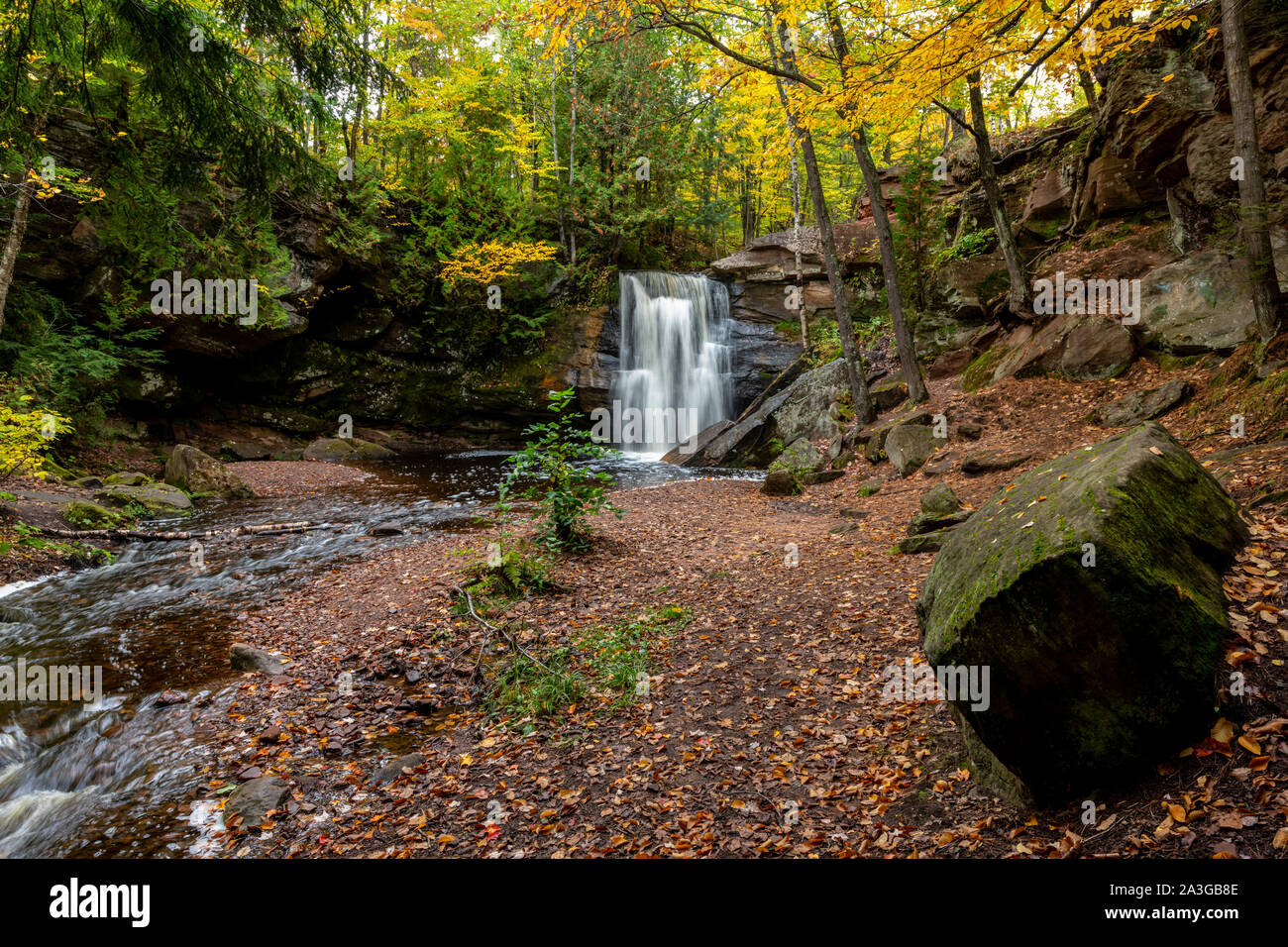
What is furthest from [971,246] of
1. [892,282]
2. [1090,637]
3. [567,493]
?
[1090,637]

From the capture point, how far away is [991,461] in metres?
9.53

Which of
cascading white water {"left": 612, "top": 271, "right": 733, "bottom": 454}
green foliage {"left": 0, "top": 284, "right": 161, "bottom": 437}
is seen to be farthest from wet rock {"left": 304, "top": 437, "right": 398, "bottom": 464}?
cascading white water {"left": 612, "top": 271, "right": 733, "bottom": 454}

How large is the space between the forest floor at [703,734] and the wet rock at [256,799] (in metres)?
0.08

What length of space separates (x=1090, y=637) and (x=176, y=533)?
1287cm

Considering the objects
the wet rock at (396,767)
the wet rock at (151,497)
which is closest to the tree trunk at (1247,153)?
the wet rock at (396,767)

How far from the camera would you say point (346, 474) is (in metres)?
17.0

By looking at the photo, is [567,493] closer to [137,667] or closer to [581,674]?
[581,674]

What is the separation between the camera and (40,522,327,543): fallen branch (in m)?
9.27

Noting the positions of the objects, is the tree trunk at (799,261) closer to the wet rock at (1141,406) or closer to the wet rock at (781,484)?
the wet rock at (781,484)

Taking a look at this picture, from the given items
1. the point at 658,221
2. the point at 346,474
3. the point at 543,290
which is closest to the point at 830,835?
the point at 346,474

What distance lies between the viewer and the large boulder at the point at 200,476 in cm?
1384
